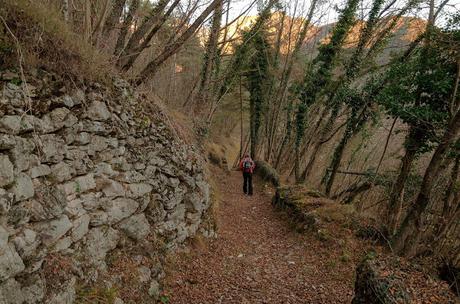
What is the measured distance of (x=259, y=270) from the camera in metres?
5.90

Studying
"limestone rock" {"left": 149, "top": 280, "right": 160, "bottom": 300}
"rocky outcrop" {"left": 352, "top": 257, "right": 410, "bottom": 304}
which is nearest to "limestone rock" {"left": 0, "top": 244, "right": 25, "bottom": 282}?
"limestone rock" {"left": 149, "top": 280, "right": 160, "bottom": 300}

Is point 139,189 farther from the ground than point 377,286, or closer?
farther from the ground

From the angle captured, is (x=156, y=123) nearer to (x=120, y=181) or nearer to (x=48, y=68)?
(x=120, y=181)

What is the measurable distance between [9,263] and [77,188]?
1.12 metres

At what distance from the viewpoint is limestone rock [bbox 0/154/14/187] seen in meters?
2.70

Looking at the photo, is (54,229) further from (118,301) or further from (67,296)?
(118,301)

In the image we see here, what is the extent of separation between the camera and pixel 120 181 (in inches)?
173

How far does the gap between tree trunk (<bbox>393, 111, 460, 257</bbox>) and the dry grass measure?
567 cm

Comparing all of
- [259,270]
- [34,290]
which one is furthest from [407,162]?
[34,290]

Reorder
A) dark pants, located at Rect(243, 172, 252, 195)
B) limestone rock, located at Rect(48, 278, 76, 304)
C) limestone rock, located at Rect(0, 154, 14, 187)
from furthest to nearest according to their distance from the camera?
dark pants, located at Rect(243, 172, 252, 195) < limestone rock, located at Rect(48, 278, 76, 304) < limestone rock, located at Rect(0, 154, 14, 187)

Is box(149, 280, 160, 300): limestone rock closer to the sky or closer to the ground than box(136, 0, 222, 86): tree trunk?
closer to the ground

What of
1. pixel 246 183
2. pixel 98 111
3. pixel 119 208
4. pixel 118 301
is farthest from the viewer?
pixel 246 183

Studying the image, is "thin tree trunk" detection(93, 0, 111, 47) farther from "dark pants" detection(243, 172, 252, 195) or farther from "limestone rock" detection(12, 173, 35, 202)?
"dark pants" detection(243, 172, 252, 195)

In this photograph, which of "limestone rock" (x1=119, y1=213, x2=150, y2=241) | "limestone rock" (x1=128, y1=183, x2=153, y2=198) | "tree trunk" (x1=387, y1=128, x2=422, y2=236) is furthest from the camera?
"tree trunk" (x1=387, y1=128, x2=422, y2=236)
